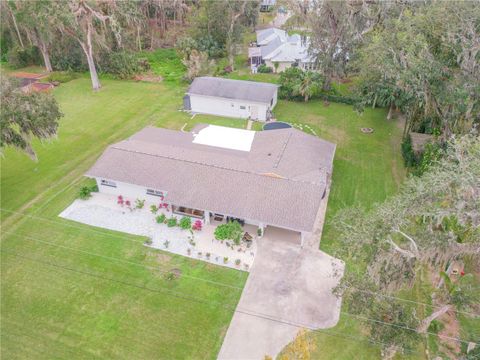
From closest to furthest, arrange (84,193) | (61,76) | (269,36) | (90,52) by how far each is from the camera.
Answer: (84,193)
(90,52)
(61,76)
(269,36)

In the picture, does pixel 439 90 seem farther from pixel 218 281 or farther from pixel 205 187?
→ pixel 218 281

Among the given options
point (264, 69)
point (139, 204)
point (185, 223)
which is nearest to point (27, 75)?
point (264, 69)

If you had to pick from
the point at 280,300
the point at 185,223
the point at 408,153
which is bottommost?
the point at 280,300

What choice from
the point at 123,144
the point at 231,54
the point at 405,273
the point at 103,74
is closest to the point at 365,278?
the point at 405,273

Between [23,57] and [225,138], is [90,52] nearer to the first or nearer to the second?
[23,57]

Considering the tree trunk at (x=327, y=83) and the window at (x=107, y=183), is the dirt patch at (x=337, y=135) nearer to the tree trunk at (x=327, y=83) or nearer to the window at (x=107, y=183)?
the tree trunk at (x=327, y=83)

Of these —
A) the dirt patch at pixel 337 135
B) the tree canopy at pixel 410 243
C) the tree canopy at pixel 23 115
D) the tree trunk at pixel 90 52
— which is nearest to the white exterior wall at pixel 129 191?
the tree canopy at pixel 23 115

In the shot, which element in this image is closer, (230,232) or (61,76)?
(230,232)

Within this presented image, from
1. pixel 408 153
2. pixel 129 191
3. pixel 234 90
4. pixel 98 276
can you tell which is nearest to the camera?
pixel 98 276
